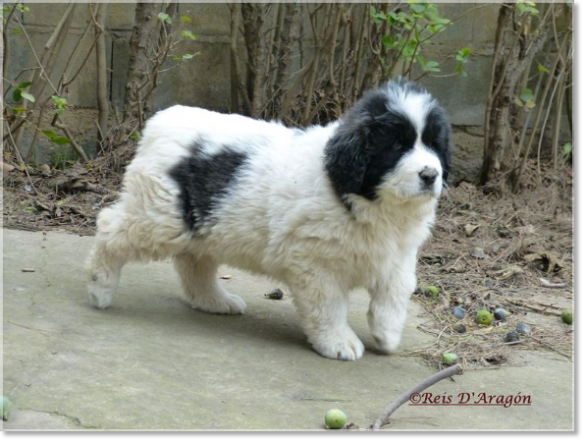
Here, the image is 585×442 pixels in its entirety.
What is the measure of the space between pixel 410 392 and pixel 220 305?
5.50 ft

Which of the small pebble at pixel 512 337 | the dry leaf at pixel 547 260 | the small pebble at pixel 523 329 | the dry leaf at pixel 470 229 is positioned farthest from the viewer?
the dry leaf at pixel 470 229

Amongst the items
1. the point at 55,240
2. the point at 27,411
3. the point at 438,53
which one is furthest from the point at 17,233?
the point at 438,53

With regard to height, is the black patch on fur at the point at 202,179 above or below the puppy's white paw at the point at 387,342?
above

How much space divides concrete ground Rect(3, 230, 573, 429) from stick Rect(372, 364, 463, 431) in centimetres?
6

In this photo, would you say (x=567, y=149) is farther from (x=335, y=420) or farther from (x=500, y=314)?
(x=335, y=420)

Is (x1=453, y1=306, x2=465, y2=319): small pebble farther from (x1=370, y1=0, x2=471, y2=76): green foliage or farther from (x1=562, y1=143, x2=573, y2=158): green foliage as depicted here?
(x1=562, y1=143, x2=573, y2=158): green foliage

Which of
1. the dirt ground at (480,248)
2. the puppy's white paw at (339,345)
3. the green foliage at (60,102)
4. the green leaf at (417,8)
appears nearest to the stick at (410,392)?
the dirt ground at (480,248)

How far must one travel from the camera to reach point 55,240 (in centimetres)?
614

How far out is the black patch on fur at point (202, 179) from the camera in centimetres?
471

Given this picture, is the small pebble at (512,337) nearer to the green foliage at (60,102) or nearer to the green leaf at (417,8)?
the green leaf at (417,8)

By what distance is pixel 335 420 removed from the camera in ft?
11.4

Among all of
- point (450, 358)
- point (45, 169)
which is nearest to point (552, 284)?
point (450, 358)

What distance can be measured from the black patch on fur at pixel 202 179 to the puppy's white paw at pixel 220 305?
589 mm

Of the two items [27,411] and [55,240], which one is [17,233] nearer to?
[55,240]
